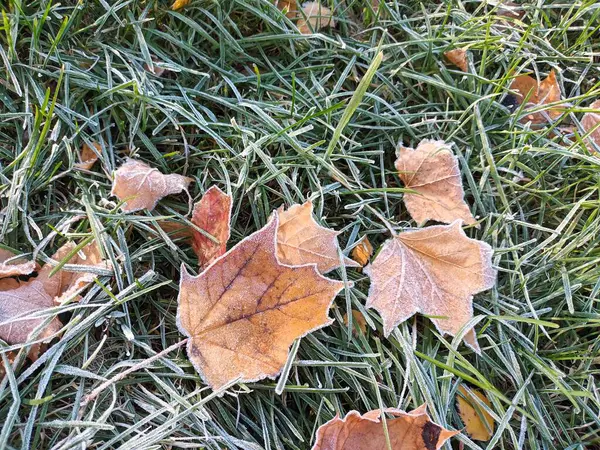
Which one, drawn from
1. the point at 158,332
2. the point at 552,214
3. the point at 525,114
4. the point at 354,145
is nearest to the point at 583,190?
the point at 552,214

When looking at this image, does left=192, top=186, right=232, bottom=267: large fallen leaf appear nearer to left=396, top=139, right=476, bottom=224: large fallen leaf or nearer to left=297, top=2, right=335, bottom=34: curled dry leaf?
left=396, top=139, right=476, bottom=224: large fallen leaf

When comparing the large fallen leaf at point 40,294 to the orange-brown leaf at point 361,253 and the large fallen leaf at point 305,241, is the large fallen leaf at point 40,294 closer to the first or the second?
the large fallen leaf at point 305,241

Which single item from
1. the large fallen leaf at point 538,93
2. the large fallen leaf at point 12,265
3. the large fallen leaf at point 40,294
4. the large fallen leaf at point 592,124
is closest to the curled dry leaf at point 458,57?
the large fallen leaf at point 538,93

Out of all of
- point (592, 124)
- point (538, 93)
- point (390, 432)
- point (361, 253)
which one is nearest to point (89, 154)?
point (361, 253)

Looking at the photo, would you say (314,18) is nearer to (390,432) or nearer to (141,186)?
(141,186)

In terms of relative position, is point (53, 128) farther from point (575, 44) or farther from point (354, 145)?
point (575, 44)
